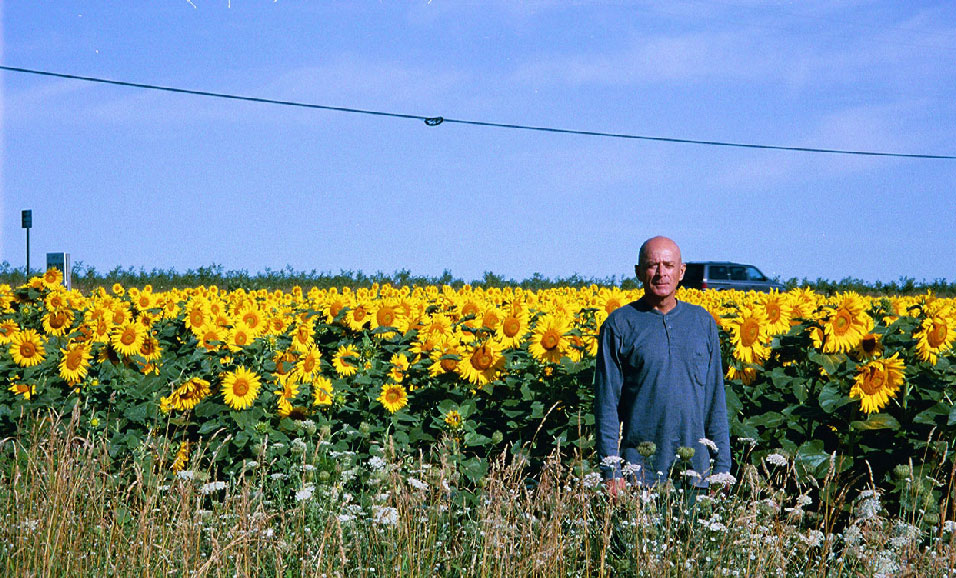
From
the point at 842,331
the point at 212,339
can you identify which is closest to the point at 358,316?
the point at 212,339

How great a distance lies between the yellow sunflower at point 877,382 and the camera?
4402 mm

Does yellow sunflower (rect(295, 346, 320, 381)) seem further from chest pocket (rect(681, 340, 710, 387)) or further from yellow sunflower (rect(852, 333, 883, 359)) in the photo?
yellow sunflower (rect(852, 333, 883, 359))

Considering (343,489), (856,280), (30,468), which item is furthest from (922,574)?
(856,280)

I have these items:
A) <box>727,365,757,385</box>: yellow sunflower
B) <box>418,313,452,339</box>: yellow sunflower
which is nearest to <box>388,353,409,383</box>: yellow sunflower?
<box>418,313,452,339</box>: yellow sunflower

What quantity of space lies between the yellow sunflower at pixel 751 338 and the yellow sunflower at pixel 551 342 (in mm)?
919

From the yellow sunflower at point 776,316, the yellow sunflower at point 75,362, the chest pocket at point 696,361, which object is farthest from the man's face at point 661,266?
the yellow sunflower at point 75,362

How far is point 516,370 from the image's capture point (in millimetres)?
5090

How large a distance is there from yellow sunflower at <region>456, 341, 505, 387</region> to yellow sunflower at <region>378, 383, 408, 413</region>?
0.39 metres

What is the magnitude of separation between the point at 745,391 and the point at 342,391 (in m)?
2.32

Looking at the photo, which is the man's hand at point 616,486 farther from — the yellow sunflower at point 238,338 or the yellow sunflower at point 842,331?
the yellow sunflower at point 238,338

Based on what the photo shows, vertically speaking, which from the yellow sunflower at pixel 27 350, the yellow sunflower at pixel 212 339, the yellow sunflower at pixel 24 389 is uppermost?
the yellow sunflower at pixel 212 339

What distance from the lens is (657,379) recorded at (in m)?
3.78

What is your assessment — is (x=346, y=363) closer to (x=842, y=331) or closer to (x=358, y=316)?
(x=358, y=316)

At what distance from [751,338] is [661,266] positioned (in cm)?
130
